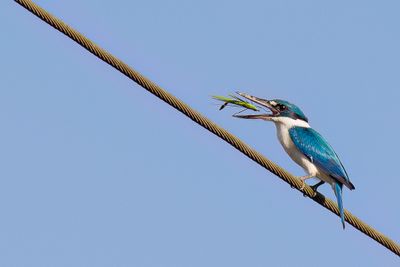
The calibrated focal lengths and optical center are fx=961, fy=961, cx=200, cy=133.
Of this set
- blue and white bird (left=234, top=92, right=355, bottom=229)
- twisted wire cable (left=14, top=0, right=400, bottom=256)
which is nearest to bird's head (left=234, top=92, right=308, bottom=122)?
blue and white bird (left=234, top=92, right=355, bottom=229)

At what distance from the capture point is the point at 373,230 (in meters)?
7.23

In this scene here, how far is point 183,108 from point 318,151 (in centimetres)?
352

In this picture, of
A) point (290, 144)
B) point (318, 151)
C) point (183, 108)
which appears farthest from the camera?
point (290, 144)

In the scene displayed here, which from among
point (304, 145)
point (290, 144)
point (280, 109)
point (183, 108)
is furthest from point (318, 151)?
point (183, 108)

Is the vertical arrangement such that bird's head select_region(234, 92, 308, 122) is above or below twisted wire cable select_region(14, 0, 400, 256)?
above

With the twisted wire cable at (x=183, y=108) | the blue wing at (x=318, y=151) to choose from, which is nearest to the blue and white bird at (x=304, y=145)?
the blue wing at (x=318, y=151)

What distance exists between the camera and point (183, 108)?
257 inches

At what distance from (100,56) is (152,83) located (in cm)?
39

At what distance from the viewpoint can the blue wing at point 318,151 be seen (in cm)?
956

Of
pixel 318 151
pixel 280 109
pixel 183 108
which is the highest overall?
pixel 280 109

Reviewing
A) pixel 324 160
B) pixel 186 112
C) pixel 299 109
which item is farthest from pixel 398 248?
pixel 299 109

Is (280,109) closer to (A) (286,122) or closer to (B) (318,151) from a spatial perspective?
(A) (286,122)

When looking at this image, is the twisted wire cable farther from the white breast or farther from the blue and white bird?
the white breast

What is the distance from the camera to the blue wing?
9562mm
